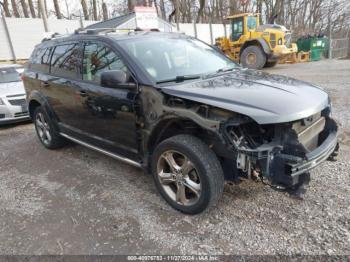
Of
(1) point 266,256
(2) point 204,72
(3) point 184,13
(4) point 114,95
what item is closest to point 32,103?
(4) point 114,95

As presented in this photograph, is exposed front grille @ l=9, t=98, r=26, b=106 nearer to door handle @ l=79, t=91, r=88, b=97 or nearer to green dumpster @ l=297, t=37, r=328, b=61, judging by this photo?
door handle @ l=79, t=91, r=88, b=97

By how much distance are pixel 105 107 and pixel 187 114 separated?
4.04 ft

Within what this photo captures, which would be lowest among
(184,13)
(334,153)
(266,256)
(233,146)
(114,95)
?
(266,256)

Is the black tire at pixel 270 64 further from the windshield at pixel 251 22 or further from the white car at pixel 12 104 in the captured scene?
the white car at pixel 12 104

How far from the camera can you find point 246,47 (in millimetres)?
15430

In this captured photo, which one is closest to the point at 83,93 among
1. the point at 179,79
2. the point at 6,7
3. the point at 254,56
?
the point at 179,79

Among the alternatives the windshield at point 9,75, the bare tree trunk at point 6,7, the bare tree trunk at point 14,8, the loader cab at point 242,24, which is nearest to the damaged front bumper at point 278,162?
the windshield at point 9,75

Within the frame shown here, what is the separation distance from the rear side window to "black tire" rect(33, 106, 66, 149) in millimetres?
676

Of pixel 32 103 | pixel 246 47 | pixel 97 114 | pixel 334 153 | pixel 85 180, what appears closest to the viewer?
pixel 334 153

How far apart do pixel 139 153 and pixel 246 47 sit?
13.5m

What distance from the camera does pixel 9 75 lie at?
8023 mm

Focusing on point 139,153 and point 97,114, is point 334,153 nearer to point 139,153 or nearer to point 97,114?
point 139,153

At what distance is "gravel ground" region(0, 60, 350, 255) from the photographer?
2580 mm

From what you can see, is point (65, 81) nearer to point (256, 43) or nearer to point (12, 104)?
point (12, 104)
